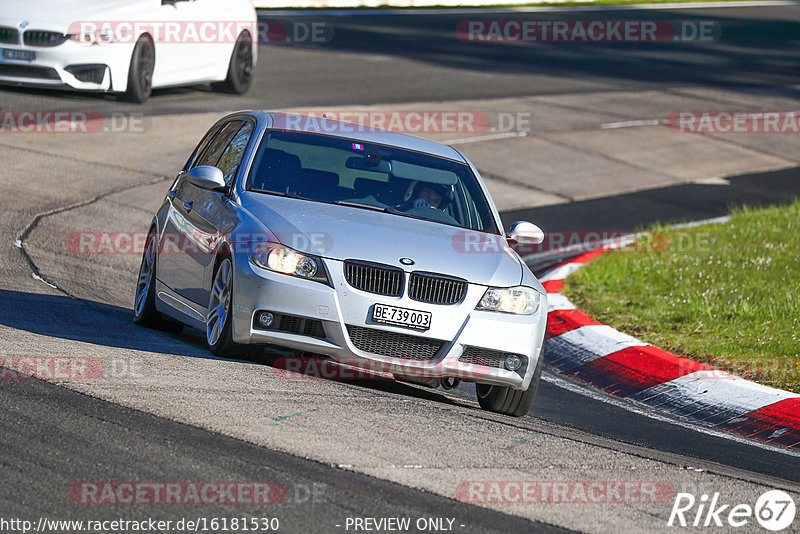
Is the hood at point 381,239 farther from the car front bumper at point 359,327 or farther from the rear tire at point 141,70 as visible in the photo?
the rear tire at point 141,70

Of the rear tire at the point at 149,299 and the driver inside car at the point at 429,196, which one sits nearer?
the driver inside car at the point at 429,196

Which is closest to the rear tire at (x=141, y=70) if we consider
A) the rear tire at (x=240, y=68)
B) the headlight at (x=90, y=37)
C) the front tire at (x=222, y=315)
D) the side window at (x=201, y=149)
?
the headlight at (x=90, y=37)

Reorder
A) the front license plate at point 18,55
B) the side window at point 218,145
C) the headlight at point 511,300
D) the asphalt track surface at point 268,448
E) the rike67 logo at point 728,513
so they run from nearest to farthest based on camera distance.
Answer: the asphalt track surface at point 268,448, the rike67 logo at point 728,513, the headlight at point 511,300, the side window at point 218,145, the front license plate at point 18,55

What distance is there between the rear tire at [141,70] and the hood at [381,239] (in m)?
9.87

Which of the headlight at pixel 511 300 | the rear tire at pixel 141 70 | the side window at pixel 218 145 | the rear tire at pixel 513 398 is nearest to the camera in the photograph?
the headlight at pixel 511 300

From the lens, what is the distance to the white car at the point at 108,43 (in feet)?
53.9

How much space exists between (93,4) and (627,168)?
759cm

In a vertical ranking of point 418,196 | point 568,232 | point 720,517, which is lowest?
point 568,232

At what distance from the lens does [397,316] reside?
7168 millimetres

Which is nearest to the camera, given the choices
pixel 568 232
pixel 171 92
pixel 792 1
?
pixel 568 232

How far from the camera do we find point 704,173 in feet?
62.0

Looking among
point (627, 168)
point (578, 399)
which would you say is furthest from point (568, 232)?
point (578, 399)

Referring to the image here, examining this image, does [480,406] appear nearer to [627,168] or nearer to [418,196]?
[418,196]

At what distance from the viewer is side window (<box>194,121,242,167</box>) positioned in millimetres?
9102
